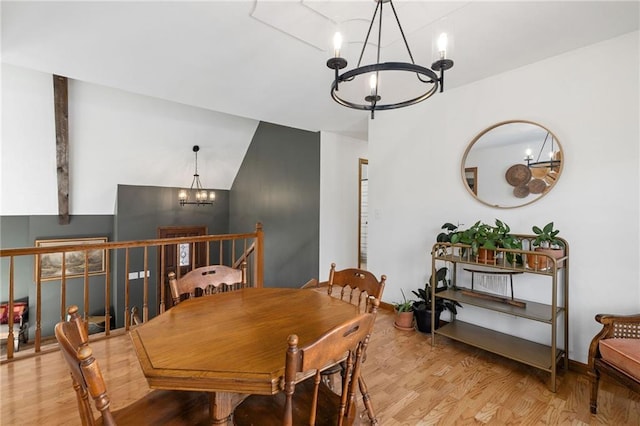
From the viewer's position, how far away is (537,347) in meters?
2.45

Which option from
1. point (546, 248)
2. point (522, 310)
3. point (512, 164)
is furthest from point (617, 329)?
point (512, 164)

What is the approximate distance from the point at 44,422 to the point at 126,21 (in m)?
2.52

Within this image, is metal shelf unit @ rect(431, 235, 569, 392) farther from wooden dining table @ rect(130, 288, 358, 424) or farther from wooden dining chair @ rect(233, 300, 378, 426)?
wooden dining chair @ rect(233, 300, 378, 426)

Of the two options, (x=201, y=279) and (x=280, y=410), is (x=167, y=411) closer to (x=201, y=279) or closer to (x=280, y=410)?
(x=280, y=410)

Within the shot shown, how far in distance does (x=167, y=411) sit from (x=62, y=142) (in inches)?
201

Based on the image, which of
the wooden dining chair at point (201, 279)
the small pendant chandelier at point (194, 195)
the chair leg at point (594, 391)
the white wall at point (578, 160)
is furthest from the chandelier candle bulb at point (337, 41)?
the small pendant chandelier at point (194, 195)

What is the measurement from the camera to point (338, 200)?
16.6 feet

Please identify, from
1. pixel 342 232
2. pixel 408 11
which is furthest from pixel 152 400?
pixel 342 232

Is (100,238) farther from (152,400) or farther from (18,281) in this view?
(152,400)

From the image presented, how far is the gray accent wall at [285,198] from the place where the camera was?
16.3 ft

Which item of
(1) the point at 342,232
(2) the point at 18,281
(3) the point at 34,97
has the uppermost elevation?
(3) the point at 34,97

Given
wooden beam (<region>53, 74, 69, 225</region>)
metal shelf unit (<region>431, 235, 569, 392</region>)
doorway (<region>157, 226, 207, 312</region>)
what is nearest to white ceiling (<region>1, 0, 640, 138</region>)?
metal shelf unit (<region>431, 235, 569, 392</region>)

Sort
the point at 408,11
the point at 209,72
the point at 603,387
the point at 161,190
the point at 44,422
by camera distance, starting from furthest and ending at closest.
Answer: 1. the point at 161,190
2. the point at 209,72
3. the point at 603,387
4. the point at 408,11
5. the point at 44,422

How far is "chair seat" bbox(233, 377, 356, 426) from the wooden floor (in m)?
0.77
